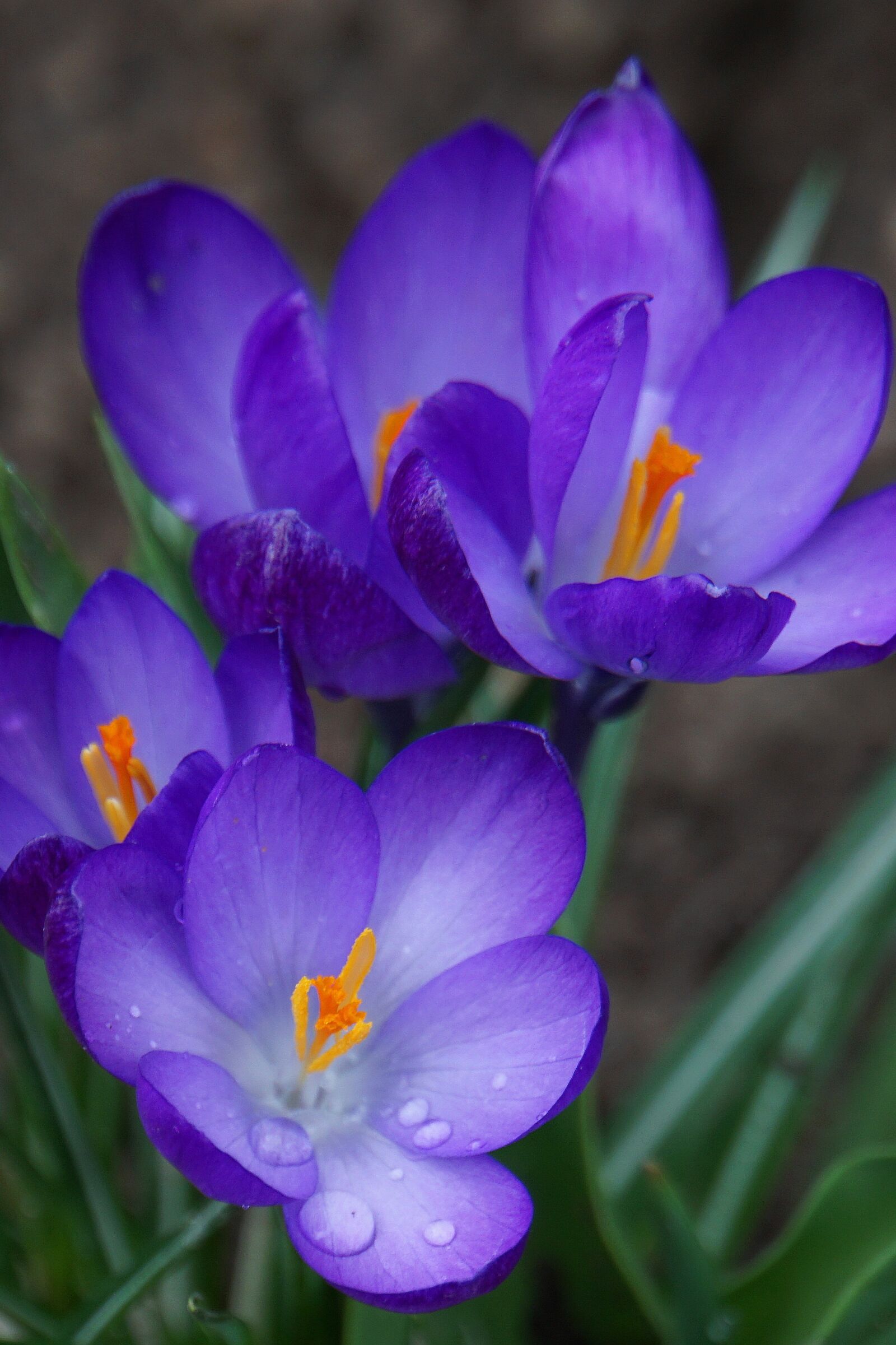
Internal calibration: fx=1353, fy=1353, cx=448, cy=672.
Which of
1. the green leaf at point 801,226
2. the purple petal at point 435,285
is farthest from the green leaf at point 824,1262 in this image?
the green leaf at point 801,226

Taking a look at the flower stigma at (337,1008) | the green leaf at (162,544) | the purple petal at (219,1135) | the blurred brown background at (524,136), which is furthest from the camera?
the blurred brown background at (524,136)

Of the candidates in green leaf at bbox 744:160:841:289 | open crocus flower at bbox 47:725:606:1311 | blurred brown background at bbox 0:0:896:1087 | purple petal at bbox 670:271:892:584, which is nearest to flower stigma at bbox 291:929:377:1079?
open crocus flower at bbox 47:725:606:1311

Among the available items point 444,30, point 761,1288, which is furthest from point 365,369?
point 444,30

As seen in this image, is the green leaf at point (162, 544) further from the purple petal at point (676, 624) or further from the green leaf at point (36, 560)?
the purple petal at point (676, 624)

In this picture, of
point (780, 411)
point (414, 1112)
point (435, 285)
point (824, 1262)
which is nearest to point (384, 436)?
point (435, 285)

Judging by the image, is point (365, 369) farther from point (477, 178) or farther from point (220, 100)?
point (220, 100)

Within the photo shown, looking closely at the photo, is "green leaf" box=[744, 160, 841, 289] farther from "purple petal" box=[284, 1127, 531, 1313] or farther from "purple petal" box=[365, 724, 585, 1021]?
"purple petal" box=[284, 1127, 531, 1313]
